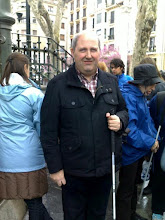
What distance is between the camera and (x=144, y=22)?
484 inches

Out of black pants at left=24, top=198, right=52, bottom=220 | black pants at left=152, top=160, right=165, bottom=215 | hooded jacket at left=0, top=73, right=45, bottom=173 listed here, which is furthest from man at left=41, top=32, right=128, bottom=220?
black pants at left=152, top=160, right=165, bottom=215

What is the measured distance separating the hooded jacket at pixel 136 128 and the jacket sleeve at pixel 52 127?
84 cm

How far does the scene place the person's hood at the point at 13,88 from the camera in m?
2.13

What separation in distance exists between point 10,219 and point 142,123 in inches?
75.1

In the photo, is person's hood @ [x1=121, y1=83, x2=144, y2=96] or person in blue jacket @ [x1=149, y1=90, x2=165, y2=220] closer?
person's hood @ [x1=121, y1=83, x2=144, y2=96]

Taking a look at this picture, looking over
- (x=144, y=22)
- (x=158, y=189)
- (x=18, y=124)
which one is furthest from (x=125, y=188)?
(x=144, y=22)

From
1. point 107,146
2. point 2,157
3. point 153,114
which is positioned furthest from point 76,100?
point 153,114

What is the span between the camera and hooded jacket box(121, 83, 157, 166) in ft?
7.77

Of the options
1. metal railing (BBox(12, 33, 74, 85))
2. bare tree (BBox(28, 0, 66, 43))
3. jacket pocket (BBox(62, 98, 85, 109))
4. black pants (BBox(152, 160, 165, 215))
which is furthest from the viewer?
bare tree (BBox(28, 0, 66, 43))

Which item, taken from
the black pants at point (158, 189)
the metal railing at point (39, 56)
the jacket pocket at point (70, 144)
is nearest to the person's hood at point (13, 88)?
the jacket pocket at point (70, 144)

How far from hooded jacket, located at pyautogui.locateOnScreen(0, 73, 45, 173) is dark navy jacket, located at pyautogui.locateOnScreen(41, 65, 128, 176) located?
32cm

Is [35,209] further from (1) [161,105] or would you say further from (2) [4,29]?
(2) [4,29]

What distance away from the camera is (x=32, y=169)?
7.29 ft

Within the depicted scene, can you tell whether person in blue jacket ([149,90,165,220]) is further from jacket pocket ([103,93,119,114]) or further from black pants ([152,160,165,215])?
jacket pocket ([103,93,119,114])
